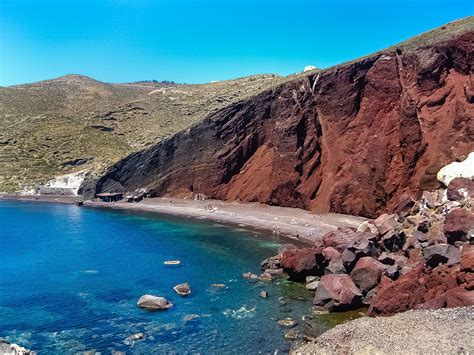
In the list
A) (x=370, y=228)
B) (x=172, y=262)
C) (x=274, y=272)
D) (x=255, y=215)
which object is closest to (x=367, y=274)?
(x=274, y=272)

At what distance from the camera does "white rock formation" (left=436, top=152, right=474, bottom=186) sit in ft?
176

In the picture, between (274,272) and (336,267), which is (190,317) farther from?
(336,267)

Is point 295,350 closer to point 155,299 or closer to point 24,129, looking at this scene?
point 155,299

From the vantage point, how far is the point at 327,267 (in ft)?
153

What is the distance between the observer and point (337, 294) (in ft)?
126

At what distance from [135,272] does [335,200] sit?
3701 centimetres

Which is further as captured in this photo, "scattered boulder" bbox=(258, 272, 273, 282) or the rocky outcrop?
"scattered boulder" bbox=(258, 272, 273, 282)

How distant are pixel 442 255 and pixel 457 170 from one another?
21260mm

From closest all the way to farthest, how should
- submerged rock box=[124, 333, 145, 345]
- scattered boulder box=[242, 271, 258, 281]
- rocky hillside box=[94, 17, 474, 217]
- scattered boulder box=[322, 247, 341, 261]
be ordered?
1. submerged rock box=[124, 333, 145, 345]
2. scattered boulder box=[242, 271, 258, 281]
3. scattered boulder box=[322, 247, 341, 261]
4. rocky hillside box=[94, 17, 474, 217]

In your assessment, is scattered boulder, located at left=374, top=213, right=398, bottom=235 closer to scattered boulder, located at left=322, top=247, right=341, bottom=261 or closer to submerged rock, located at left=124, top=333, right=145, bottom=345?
scattered boulder, located at left=322, top=247, right=341, bottom=261

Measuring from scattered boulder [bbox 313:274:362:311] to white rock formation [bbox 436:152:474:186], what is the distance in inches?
906

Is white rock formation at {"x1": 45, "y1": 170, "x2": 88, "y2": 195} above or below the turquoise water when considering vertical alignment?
above

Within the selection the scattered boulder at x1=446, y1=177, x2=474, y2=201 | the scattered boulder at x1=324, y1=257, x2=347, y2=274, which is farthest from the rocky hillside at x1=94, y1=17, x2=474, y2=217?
the scattered boulder at x1=324, y1=257, x2=347, y2=274

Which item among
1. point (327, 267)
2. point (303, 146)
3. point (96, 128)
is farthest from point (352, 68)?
point (96, 128)
